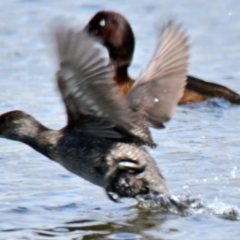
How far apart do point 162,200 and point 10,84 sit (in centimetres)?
425

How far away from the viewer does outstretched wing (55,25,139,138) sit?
5.70 metres

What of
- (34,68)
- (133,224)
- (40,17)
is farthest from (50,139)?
(40,17)

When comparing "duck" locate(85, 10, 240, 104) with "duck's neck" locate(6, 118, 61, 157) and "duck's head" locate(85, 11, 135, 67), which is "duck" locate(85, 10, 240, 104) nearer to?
"duck's head" locate(85, 11, 135, 67)

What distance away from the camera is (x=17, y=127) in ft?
22.5

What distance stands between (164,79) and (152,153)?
124 cm

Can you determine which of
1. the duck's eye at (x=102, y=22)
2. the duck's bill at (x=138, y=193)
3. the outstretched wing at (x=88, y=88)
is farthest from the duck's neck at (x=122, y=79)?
the outstretched wing at (x=88, y=88)

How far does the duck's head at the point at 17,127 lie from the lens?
6840 millimetres

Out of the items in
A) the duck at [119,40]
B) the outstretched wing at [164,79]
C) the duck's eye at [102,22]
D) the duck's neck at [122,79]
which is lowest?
the duck's neck at [122,79]

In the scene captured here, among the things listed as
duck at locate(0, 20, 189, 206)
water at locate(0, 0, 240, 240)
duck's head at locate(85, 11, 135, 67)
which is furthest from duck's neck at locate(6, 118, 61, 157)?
duck's head at locate(85, 11, 135, 67)

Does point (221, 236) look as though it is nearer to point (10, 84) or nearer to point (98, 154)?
point (98, 154)

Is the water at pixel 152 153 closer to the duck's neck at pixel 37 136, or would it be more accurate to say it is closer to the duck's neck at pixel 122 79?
the duck's neck at pixel 37 136

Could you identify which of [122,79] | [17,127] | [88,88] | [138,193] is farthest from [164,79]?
[122,79]

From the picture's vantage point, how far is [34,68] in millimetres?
11406

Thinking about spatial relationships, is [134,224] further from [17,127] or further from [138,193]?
[17,127]
